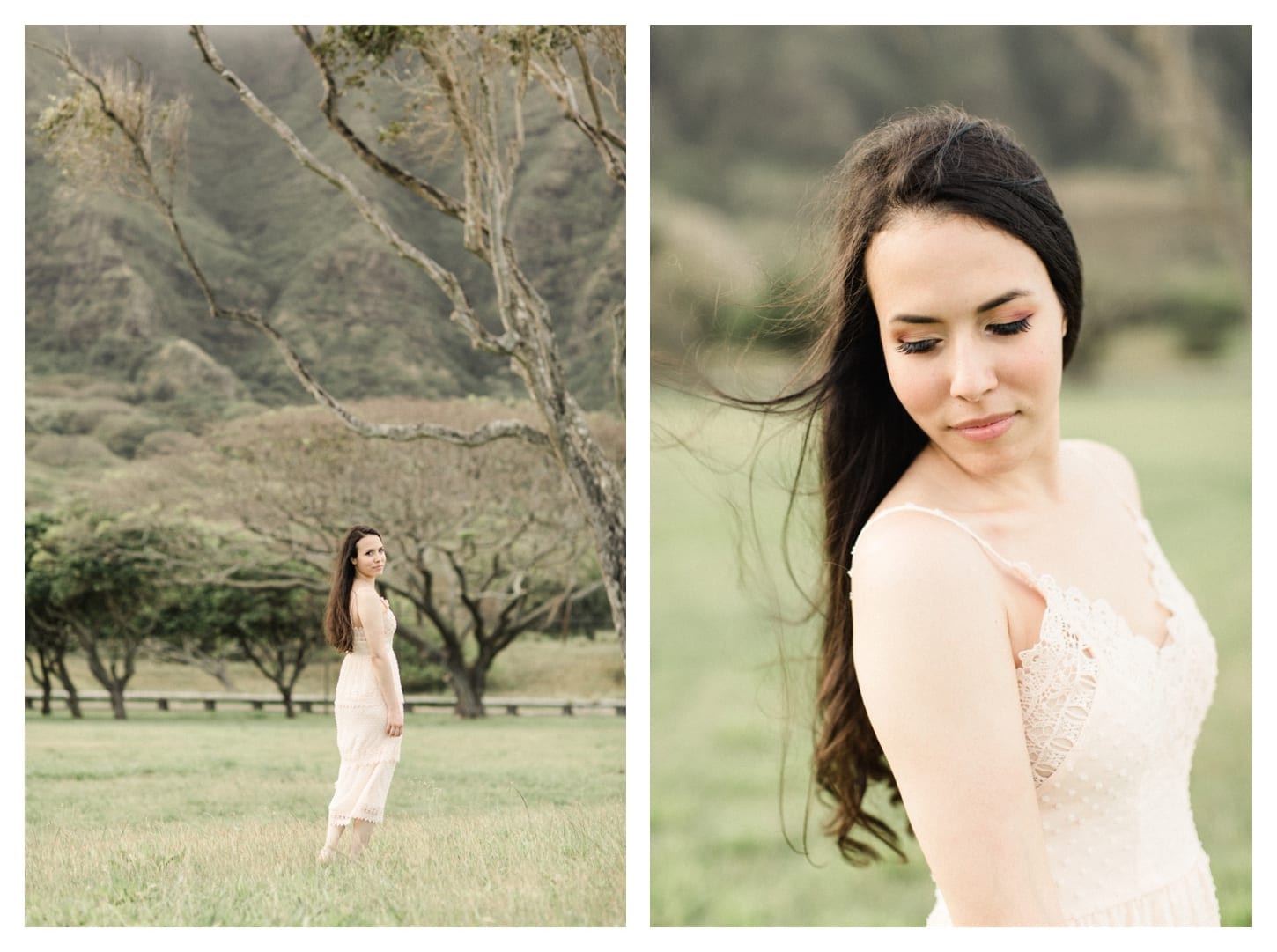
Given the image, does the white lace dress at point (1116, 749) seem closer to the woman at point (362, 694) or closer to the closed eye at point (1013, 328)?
the closed eye at point (1013, 328)

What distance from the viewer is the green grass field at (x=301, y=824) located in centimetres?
249

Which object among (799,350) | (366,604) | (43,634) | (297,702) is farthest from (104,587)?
(799,350)

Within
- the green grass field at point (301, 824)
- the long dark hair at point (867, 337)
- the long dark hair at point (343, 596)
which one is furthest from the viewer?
the long dark hair at point (343, 596)

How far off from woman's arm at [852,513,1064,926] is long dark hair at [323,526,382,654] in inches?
59.6

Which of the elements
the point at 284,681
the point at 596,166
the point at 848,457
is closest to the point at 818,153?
the point at 596,166

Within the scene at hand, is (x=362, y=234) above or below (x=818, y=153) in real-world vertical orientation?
below

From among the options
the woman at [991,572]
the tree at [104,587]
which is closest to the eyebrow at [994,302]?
the woman at [991,572]

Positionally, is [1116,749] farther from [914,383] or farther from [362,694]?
[362,694]

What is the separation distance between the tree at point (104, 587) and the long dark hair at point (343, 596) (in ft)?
1.51

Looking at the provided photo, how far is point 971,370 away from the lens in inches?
58.5
